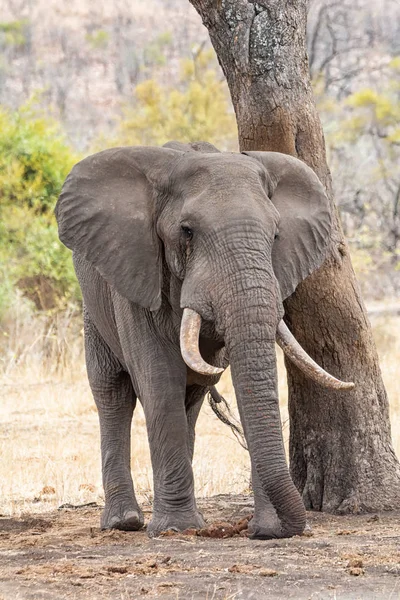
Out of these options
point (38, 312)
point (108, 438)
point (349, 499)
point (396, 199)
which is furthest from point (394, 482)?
point (396, 199)

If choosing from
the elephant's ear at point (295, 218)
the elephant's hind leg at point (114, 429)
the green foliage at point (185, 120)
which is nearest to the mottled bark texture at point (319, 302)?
the elephant's ear at point (295, 218)

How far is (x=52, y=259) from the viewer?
15555mm

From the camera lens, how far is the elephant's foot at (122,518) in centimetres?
670

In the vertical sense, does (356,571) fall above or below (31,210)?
below

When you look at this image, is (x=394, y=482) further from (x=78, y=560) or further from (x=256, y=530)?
(x=78, y=560)

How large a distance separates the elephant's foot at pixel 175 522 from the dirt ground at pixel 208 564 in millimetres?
136

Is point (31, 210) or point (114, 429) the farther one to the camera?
point (31, 210)

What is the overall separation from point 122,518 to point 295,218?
2099 millimetres

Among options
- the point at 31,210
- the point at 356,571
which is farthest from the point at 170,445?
the point at 31,210

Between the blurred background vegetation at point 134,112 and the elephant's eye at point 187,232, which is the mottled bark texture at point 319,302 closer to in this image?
the elephant's eye at point 187,232

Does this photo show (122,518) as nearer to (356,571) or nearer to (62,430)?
(356,571)

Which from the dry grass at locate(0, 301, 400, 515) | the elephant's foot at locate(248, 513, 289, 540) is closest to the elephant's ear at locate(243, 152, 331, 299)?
the elephant's foot at locate(248, 513, 289, 540)

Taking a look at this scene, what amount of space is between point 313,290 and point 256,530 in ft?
5.63

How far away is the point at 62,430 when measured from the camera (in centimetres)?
1139
